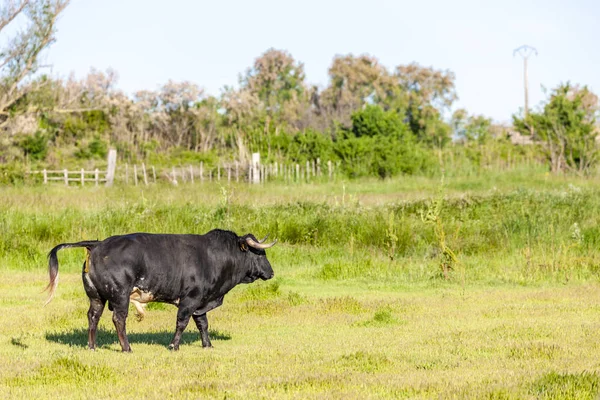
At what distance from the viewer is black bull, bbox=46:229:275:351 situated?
33.4 feet

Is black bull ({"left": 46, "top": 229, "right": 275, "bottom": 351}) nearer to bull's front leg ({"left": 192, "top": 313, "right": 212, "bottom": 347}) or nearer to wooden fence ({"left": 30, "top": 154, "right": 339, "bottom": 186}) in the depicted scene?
bull's front leg ({"left": 192, "top": 313, "right": 212, "bottom": 347})

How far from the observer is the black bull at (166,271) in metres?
10.2

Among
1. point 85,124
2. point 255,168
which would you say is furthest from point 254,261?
point 85,124

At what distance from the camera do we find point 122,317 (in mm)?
10242

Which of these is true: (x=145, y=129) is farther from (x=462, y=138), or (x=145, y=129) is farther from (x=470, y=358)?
(x=470, y=358)

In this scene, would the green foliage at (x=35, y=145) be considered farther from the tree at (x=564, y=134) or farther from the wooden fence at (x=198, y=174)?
the tree at (x=564, y=134)

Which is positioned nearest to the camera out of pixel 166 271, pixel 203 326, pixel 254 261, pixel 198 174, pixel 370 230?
pixel 166 271

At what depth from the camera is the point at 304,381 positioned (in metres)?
8.52

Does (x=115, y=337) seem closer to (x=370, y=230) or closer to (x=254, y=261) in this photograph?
(x=254, y=261)

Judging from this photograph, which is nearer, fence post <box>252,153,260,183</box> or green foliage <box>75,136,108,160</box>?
fence post <box>252,153,260,183</box>

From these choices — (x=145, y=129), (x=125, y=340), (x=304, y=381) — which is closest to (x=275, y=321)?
(x=125, y=340)

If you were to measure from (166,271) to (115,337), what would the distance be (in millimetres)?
2032

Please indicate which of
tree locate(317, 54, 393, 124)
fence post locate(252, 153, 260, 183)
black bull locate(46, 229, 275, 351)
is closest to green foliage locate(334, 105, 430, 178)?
fence post locate(252, 153, 260, 183)

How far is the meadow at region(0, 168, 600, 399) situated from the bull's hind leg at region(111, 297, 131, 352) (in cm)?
20
